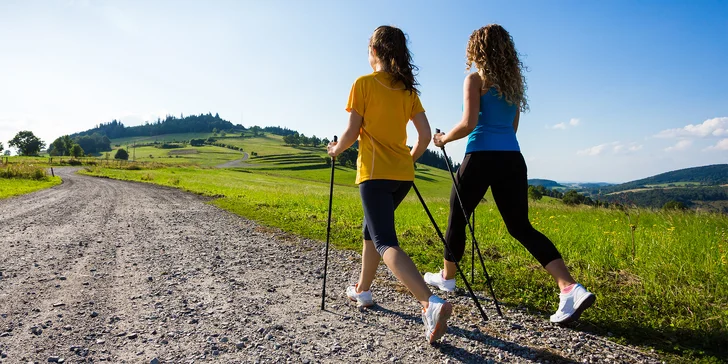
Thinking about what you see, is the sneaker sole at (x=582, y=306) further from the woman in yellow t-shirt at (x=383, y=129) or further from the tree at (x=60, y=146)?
the tree at (x=60, y=146)

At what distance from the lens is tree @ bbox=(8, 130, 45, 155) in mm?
120500

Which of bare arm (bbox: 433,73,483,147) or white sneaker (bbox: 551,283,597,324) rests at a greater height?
bare arm (bbox: 433,73,483,147)

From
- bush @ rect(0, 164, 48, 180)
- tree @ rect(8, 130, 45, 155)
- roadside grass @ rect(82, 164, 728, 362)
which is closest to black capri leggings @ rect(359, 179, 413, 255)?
roadside grass @ rect(82, 164, 728, 362)

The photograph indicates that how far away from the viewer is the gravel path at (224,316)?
134 inches

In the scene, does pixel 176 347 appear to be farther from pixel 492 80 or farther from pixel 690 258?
pixel 690 258

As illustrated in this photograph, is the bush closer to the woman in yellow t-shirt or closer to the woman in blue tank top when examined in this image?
the woman in yellow t-shirt

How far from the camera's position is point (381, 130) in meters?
3.97

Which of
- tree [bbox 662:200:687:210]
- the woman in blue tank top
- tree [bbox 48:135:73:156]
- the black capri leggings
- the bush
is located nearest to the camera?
the black capri leggings

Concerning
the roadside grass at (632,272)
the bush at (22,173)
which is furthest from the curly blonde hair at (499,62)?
the bush at (22,173)

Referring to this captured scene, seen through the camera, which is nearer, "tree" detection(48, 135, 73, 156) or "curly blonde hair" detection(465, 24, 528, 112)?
"curly blonde hair" detection(465, 24, 528, 112)

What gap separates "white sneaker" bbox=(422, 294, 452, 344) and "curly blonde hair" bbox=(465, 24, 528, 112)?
230 cm

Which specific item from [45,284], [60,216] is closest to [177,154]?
[60,216]

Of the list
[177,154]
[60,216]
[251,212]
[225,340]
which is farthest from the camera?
[177,154]

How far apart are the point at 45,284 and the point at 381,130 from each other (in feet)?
16.9
